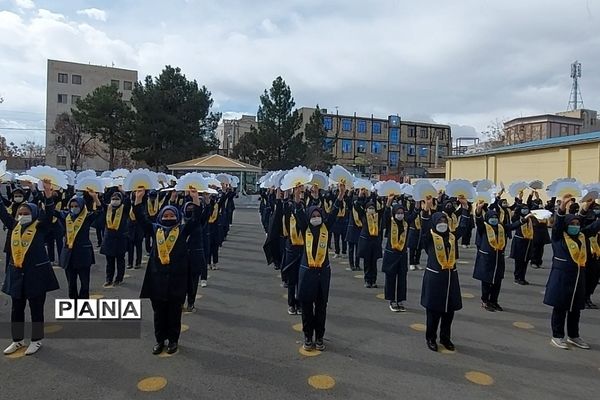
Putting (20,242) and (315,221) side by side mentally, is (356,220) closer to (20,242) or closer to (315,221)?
(315,221)

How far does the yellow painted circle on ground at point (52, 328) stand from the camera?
5244mm

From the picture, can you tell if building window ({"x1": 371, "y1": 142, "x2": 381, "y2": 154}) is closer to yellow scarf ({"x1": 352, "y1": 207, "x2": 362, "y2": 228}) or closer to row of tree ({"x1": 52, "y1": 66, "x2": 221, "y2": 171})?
row of tree ({"x1": 52, "y1": 66, "x2": 221, "y2": 171})

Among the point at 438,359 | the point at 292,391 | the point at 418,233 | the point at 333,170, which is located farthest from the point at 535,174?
the point at 292,391

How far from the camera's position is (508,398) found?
3.82 meters

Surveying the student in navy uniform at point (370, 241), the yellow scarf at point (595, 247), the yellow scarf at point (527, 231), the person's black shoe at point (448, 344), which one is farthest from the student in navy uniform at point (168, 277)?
the yellow scarf at point (527, 231)

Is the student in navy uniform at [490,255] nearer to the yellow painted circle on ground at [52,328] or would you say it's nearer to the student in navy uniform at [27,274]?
the student in navy uniform at [27,274]

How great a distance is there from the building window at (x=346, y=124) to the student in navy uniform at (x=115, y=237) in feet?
185

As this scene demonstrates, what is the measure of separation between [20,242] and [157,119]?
30.1 metres

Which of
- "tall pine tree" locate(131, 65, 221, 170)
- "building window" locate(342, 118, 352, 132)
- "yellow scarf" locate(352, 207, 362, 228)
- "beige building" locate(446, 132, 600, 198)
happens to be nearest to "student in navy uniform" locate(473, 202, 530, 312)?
"yellow scarf" locate(352, 207, 362, 228)

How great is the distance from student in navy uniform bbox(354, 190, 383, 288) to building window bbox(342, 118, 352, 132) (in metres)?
54.9

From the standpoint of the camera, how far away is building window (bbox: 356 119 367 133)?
63.4 m

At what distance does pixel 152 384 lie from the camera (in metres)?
3.97

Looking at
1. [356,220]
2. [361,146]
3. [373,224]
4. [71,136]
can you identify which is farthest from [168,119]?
[361,146]

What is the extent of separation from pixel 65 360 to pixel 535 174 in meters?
21.6
